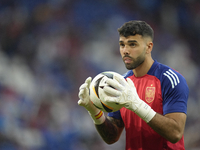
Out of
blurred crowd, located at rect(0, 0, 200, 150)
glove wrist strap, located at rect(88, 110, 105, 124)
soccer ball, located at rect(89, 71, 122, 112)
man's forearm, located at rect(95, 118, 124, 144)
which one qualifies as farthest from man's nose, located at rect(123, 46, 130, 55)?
blurred crowd, located at rect(0, 0, 200, 150)

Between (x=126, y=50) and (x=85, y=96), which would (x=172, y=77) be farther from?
(x=85, y=96)

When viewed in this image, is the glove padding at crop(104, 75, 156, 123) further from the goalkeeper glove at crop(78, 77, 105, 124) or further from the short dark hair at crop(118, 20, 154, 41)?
the short dark hair at crop(118, 20, 154, 41)

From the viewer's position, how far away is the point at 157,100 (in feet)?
9.25

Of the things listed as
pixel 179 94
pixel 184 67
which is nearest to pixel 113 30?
pixel 184 67

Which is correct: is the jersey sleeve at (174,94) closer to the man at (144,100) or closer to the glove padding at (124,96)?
the man at (144,100)

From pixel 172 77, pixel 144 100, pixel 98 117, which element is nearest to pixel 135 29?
pixel 172 77

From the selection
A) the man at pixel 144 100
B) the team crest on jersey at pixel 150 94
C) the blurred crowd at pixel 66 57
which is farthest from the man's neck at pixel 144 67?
the blurred crowd at pixel 66 57

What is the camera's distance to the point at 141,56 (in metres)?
3.03

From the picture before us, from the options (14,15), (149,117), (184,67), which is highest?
(14,15)

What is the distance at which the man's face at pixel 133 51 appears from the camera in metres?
2.98

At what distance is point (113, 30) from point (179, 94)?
204 inches

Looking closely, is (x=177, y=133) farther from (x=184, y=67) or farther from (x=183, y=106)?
(x=184, y=67)

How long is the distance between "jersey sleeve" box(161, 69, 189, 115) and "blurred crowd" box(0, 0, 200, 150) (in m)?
4.24

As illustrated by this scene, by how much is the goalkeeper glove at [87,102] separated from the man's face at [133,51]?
1.80ft
